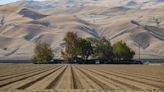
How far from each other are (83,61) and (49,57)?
1462 cm

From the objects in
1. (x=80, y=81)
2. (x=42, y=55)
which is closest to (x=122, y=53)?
(x=42, y=55)

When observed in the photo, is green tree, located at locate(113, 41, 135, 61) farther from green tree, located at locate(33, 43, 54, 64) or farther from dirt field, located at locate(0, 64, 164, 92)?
dirt field, located at locate(0, 64, 164, 92)

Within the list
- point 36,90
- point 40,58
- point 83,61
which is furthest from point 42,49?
point 36,90

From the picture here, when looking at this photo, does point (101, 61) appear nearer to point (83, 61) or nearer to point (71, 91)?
point (83, 61)

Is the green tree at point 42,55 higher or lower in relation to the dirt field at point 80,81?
higher

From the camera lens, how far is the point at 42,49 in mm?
192625

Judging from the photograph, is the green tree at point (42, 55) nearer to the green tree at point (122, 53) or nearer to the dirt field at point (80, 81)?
the green tree at point (122, 53)

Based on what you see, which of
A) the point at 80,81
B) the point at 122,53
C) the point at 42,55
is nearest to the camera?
the point at 80,81

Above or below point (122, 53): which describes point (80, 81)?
below

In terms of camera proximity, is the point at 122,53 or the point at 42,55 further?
the point at 122,53

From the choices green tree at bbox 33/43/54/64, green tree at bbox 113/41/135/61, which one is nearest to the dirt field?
green tree at bbox 33/43/54/64

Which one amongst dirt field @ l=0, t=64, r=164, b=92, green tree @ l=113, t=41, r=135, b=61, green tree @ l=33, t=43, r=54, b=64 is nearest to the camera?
dirt field @ l=0, t=64, r=164, b=92

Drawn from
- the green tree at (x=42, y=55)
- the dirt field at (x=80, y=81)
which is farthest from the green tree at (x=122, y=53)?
the dirt field at (x=80, y=81)

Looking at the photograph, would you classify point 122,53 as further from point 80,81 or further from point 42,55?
point 80,81
